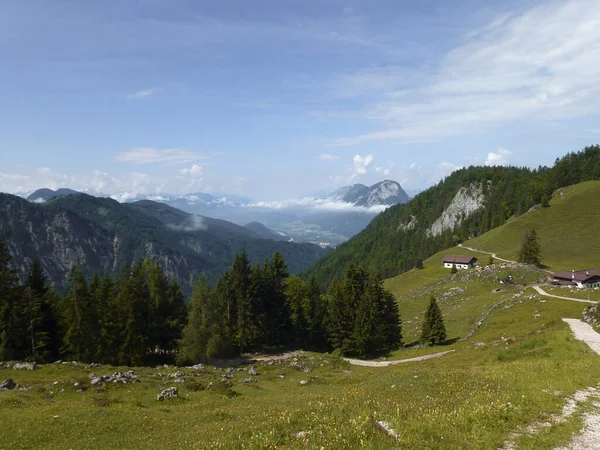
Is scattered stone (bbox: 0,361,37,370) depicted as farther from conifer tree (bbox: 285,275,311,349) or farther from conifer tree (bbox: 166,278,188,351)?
conifer tree (bbox: 285,275,311,349)

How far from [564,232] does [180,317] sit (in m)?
140

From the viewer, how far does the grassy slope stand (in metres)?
116

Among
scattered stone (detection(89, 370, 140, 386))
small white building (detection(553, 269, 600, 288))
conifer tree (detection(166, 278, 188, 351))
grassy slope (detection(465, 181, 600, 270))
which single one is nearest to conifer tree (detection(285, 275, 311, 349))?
conifer tree (detection(166, 278, 188, 351))

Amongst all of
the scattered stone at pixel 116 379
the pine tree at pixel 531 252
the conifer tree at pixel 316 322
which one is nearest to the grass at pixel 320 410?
the scattered stone at pixel 116 379

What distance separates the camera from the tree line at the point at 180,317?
51.7m

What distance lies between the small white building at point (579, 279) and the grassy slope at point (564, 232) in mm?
14610

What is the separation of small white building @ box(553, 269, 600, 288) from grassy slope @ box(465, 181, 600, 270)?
1461 centimetres

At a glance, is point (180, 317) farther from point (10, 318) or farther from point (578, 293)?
point (578, 293)

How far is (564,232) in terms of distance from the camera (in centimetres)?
13325

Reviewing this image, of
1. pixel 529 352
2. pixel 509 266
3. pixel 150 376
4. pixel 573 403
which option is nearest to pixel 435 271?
pixel 509 266

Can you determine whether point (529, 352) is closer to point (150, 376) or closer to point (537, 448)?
point (537, 448)

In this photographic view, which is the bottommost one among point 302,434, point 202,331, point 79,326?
point 202,331

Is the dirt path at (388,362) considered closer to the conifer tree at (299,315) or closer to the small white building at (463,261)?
the conifer tree at (299,315)

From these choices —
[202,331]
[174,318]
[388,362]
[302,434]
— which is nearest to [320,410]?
[302,434]
